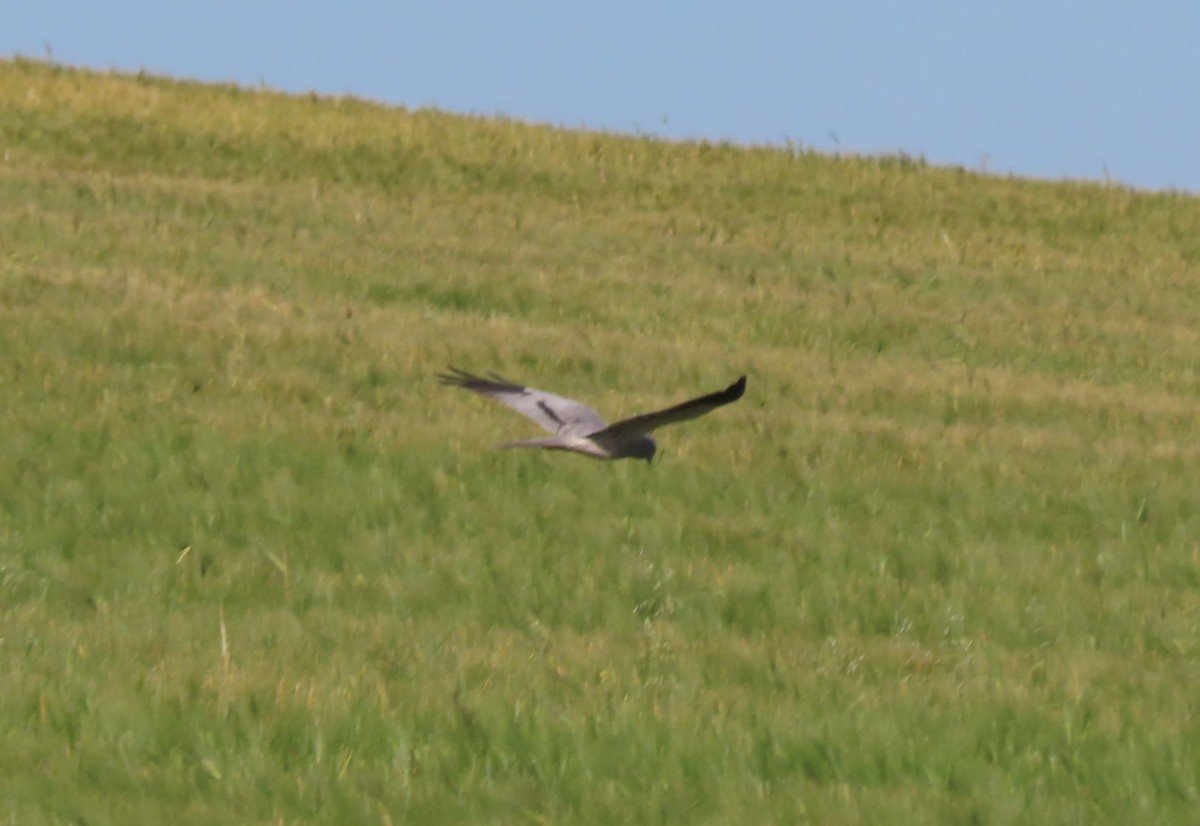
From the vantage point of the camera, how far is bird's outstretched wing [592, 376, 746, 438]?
5.80 metres

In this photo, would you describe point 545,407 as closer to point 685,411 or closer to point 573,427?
point 573,427

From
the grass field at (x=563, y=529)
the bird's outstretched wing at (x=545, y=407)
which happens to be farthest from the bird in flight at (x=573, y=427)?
the grass field at (x=563, y=529)

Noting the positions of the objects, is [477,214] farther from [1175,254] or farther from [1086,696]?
[1086,696]

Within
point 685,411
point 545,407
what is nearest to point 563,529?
point 545,407

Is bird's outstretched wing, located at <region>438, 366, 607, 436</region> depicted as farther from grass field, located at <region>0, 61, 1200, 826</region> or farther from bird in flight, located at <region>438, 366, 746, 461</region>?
grass field, located at <region>0, 61, 1200, 826</region>

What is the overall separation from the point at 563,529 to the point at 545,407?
1.40 metres

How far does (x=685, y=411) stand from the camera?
6027 mm

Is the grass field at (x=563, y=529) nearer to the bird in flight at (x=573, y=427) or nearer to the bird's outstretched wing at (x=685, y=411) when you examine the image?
the bird in flight at (x=573, y=427)

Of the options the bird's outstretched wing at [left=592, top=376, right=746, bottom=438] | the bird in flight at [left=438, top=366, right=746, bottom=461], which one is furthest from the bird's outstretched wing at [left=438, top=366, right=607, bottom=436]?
the bird's outstretched wing at [left=592, top=376, right=746, bottom=438]

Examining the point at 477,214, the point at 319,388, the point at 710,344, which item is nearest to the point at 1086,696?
the point at 319,388

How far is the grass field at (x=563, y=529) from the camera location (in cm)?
570

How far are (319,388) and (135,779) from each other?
6.78 m

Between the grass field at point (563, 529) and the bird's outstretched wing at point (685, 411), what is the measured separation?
84cm

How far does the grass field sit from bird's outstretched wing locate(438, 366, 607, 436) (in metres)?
0.75
